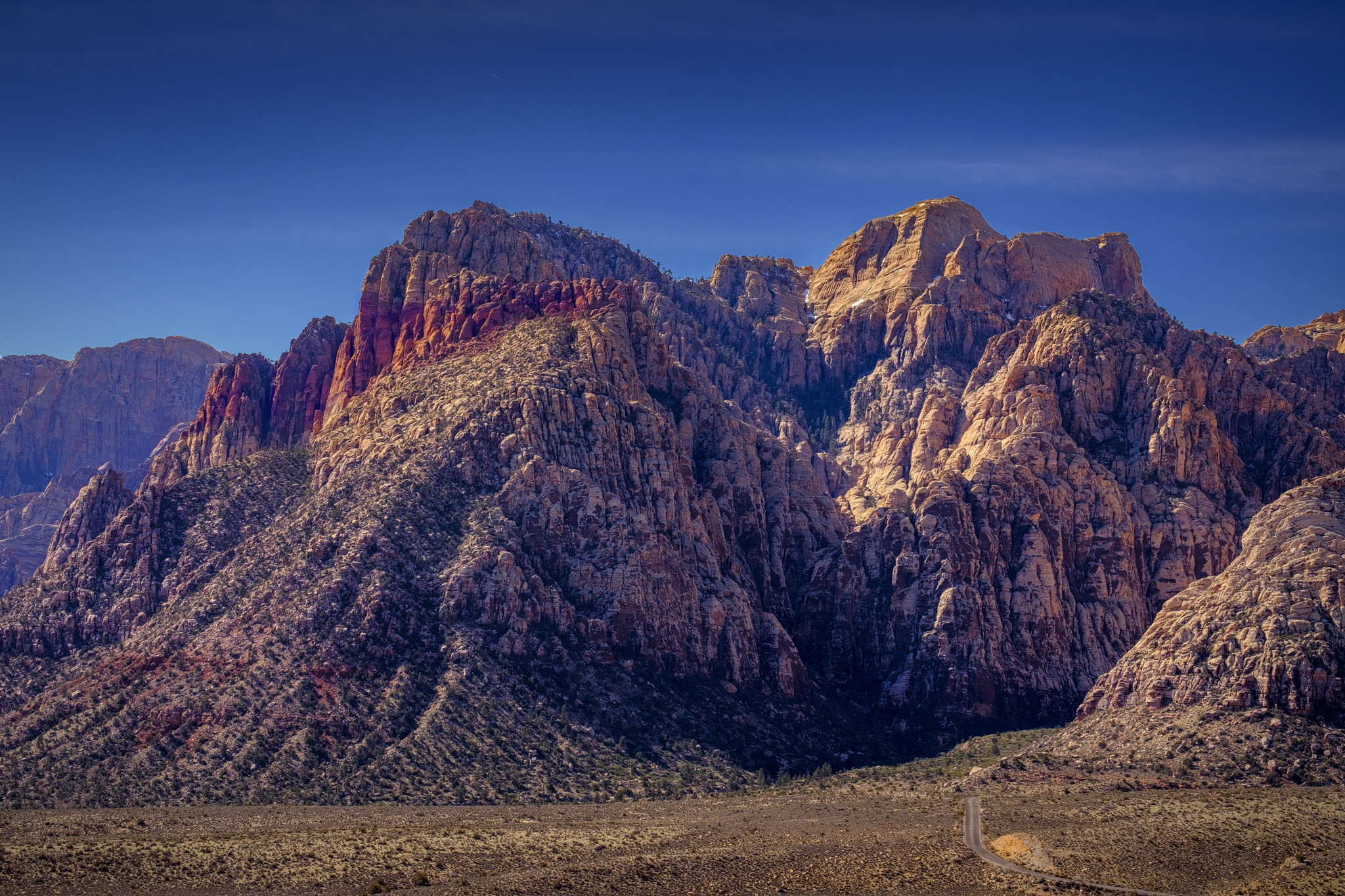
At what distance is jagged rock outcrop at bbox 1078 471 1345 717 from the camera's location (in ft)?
443

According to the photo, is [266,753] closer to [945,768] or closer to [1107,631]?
[945,768]

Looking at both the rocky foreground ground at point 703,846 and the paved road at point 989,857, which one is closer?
the rocky foreground ground at point 703,846

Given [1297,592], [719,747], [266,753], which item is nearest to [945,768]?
[719,747]

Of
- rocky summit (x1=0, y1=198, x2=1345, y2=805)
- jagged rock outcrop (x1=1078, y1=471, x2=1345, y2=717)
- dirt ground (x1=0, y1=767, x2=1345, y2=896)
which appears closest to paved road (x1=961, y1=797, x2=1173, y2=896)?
dirt ground (x1=0, y1=767, x2=1345, y2=896)

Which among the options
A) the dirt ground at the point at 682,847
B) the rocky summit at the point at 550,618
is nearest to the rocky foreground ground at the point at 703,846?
the dirt ground at the point at 682,847

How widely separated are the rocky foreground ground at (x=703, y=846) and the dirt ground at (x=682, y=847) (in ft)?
0.68

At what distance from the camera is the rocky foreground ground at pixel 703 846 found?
302 feet

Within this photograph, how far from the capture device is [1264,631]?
140 metres

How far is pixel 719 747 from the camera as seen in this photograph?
495ft

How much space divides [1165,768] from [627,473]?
265ft

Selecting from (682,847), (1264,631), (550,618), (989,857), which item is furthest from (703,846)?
(1264,631)

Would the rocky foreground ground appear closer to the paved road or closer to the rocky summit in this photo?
the paved road

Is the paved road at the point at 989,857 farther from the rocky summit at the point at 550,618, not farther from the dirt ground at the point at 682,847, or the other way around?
the rocky summit at the point at 550,618

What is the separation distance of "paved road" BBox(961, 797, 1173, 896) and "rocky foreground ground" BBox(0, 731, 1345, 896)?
0.97m
